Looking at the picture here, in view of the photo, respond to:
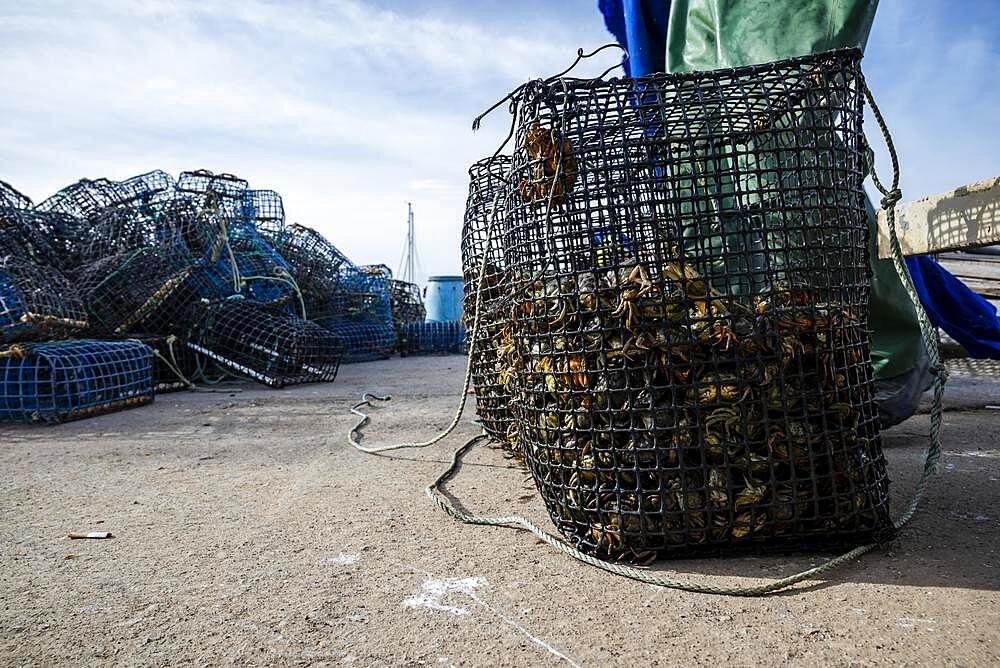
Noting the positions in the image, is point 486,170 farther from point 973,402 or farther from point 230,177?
point 230,177

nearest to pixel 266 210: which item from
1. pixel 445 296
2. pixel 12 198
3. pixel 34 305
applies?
pixel 12 198

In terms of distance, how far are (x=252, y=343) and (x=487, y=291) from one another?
163 inches

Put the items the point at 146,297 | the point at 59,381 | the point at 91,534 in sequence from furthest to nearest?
the point at 146,297 < the point at 59,381 < the point at 91,534

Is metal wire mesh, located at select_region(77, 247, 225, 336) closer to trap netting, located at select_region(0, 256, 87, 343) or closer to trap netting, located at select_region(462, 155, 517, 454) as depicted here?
trap netting, located at select_region(0, 256, 87, 343)

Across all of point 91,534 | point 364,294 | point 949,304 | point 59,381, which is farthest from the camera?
point 364,294

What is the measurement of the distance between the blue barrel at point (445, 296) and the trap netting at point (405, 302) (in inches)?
46.4

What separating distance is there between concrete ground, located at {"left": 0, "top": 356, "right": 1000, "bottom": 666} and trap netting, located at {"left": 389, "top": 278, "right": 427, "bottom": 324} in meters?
9.79

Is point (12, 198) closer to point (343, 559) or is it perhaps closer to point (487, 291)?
point (487, 291)

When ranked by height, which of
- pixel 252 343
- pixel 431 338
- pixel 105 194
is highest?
pixel 105 194

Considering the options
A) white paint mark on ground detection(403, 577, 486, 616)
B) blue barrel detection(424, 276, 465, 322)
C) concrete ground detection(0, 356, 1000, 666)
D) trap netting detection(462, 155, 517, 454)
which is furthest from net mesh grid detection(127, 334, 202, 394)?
blue barrel detection(424, 276, 465, 322)

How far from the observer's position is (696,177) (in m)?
1.86

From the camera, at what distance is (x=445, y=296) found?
49.6 feet

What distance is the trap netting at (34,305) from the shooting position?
4848 mm

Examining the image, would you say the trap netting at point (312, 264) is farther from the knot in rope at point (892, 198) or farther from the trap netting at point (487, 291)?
the knot in rope at point (892, 198)
